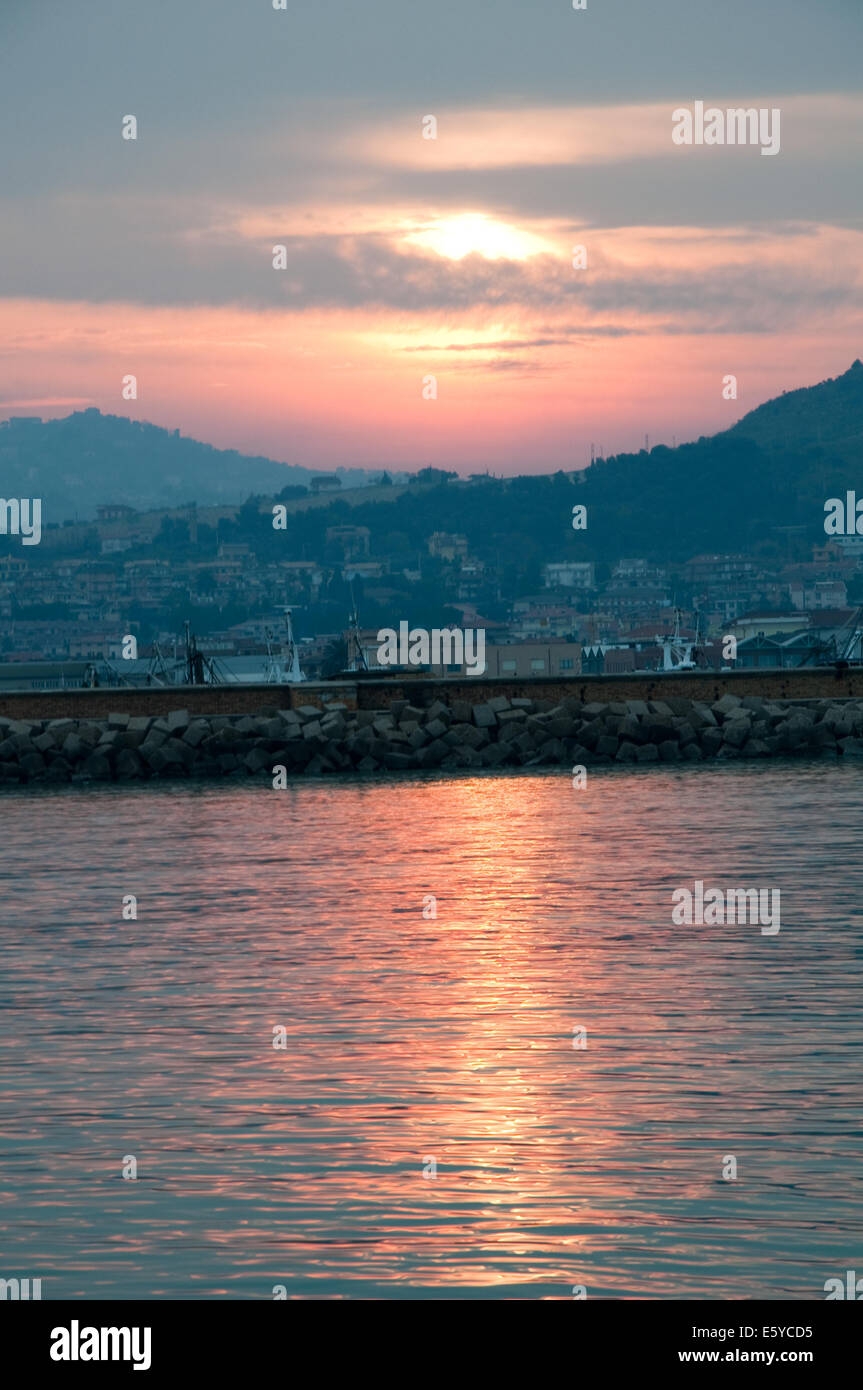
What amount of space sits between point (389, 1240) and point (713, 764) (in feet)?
96.5

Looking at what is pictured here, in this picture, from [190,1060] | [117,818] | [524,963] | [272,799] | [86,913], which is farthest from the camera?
[272,799]

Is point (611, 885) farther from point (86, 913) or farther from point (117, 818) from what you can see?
point (117, 818)

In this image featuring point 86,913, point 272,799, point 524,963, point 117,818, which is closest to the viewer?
point 524,963

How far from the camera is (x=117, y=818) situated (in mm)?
29188

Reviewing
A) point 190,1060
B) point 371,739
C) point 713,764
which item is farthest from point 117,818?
point 190,1060

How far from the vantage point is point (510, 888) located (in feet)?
62.7

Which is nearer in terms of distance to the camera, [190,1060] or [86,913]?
[190,1060]

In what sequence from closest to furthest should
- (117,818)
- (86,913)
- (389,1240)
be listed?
(389,1240) < (86,913) < (117,818)
